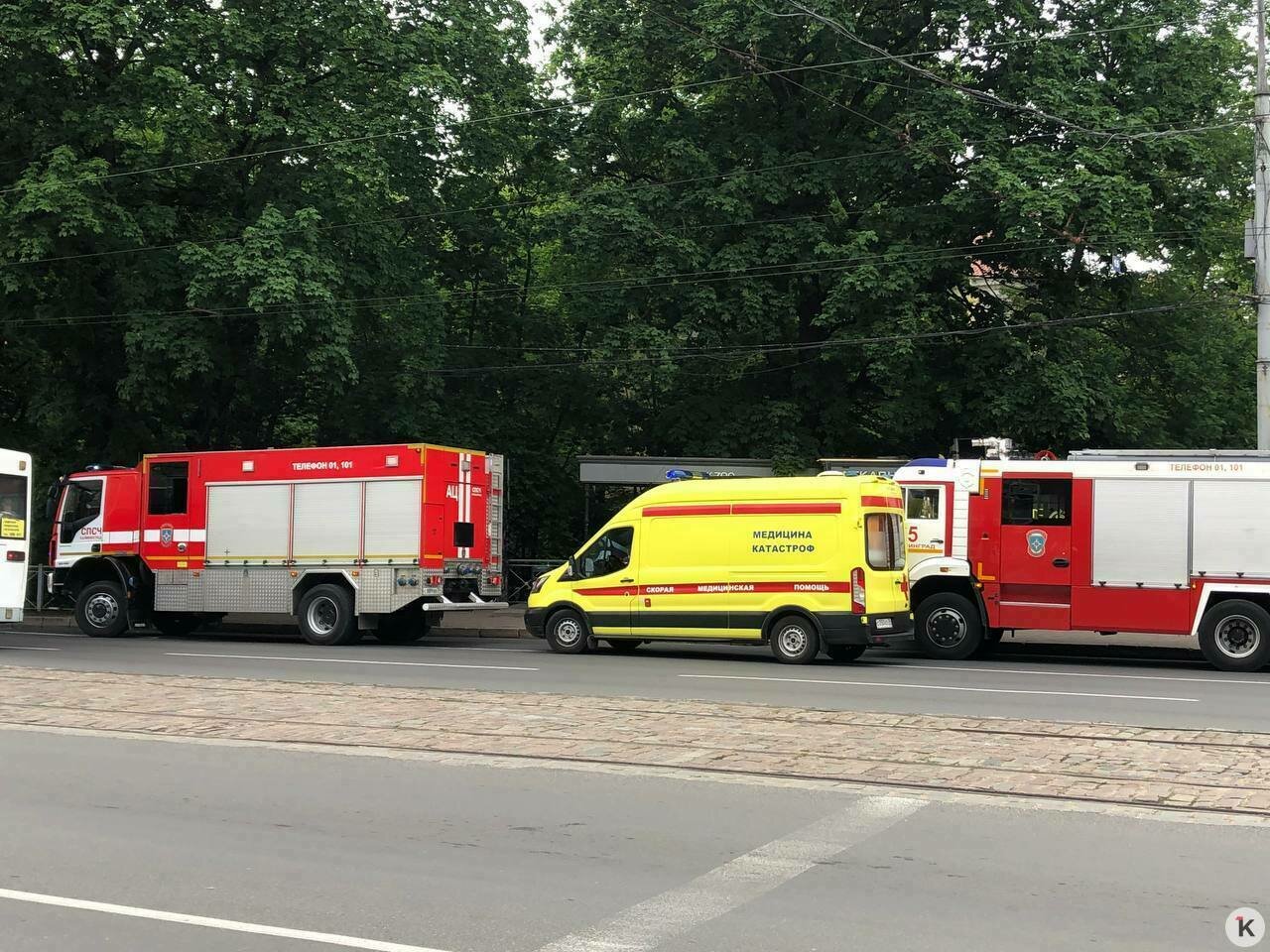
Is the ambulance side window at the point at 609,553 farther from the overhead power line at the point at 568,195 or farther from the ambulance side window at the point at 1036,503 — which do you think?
the overhead power line at the point at 568,195

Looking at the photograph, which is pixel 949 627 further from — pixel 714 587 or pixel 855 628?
pixel 714 587

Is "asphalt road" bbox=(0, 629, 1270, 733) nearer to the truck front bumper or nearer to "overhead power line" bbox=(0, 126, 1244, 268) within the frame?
the truck front bumper

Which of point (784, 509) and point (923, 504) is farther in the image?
point (923, 504)

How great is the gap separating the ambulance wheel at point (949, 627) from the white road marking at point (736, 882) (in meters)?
11.5

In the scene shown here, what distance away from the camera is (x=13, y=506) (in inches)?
860

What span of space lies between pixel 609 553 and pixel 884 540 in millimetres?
3904

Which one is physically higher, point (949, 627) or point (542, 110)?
point (542, 110)

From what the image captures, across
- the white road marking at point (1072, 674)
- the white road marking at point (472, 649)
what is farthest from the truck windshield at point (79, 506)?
the white road marking at point (1072, 674)

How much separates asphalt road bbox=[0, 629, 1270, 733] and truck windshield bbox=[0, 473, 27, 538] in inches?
70.0

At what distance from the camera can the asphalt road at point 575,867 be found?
220 inches

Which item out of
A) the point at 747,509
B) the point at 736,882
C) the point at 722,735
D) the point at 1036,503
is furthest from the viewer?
the point at 1036,503

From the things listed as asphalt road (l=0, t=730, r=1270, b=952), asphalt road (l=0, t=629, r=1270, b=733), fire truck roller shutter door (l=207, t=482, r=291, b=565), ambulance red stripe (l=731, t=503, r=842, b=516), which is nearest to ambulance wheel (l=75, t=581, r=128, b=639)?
asphalt road (l=0, t=629, r=1270, b=733)

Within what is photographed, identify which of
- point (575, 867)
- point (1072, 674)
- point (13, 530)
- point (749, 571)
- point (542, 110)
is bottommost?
point (1072, 674)

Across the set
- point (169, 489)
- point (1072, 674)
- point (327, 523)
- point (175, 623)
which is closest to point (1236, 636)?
point (1072, 674)
